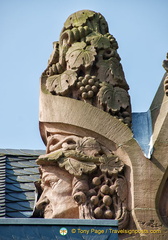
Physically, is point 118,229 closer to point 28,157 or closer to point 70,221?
point 70,221

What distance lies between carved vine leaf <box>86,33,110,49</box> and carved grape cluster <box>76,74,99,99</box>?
757mm

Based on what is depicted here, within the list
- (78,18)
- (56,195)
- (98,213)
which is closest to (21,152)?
(78,18)

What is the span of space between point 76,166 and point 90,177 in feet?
0.93

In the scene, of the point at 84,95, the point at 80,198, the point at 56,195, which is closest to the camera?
the point at 80,198

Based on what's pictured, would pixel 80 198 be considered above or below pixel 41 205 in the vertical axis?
above

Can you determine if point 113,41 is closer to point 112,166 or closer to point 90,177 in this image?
point 112,166

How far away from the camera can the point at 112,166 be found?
17.5m

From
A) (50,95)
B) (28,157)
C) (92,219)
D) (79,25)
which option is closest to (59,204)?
(92,219)

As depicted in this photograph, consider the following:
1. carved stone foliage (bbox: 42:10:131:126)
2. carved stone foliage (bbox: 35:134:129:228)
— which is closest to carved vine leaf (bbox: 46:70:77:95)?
carved stone foliage (bbox: 42:10:131:126)

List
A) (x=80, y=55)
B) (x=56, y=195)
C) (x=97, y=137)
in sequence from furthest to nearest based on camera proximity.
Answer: (x=80, y=55) < (x=97, y=137) < (x=56, y=195)

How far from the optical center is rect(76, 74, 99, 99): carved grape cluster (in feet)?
59.8

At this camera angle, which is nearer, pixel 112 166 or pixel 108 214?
pixel 108 214

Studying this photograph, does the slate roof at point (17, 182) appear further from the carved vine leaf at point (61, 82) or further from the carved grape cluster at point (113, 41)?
the carved grape cluster at point (113, 41)

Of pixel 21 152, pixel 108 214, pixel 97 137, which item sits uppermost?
pixel 97 137
